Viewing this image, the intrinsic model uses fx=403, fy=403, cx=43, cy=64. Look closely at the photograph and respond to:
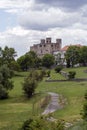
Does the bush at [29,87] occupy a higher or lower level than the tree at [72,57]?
lower

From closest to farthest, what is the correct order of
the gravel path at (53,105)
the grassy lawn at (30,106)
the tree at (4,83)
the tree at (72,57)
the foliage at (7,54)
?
the grassy lawn at (30,106)
the gravel path at (53,105)
the tree at (4,83)
the foliage at (7,54)
the tree at (72,57)

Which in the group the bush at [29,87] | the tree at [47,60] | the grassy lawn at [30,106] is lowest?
the grassy lawn at [30,106]

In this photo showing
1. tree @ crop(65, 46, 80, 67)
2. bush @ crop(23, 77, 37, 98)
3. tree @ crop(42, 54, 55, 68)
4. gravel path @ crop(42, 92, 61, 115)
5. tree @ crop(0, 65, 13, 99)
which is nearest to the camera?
gravel path @ crop(42, 92, 61, 115)

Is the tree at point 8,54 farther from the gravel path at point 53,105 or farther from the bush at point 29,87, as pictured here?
the gravel path at point 53,105

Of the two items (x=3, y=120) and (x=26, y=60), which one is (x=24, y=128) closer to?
(x=3, y=120)

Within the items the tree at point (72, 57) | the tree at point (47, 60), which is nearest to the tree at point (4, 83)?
the tree at point (72, 57)

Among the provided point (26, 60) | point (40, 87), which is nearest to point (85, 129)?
point (40, 87)

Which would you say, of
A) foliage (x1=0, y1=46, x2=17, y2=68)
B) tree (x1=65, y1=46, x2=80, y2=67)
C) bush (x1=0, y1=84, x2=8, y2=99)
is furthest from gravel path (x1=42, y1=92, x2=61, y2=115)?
tree (x1=65, y1=46, x2=80, y2=67)

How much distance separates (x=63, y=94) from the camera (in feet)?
237

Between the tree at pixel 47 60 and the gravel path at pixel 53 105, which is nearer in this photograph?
the gravel path at pixel 53 105

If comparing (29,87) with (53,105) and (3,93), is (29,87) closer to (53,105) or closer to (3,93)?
(3,93)

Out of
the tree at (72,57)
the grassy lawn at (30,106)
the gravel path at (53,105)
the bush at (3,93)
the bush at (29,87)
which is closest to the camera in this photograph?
the grassy lawn at (30,106)

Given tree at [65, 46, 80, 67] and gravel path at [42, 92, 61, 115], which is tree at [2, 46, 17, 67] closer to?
tree at [65, 46, 80, 67]

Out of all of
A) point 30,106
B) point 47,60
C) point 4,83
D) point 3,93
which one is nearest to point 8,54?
point 47,60
